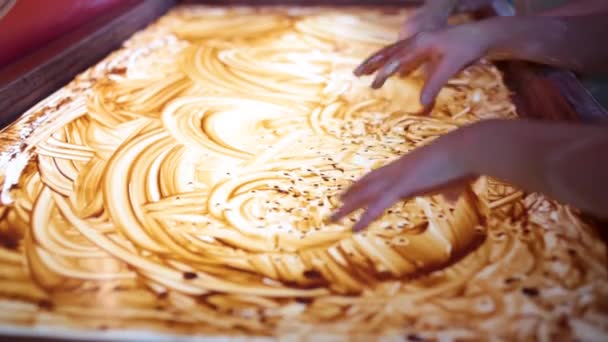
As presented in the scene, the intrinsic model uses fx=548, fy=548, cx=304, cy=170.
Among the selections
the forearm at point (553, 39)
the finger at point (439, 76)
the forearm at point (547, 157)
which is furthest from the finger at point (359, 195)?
the forearm at point (553, 39)

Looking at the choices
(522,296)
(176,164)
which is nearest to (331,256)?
(522,296)

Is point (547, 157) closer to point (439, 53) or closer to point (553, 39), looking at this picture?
point (439, 53)

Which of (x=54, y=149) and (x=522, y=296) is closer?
(x=522, y=296)

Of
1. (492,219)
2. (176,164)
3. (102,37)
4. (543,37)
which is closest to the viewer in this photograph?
(492,219)

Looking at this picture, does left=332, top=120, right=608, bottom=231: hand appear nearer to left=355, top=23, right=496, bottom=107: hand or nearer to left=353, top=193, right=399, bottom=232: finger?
left=353, top=193, right=399, bottom=232: finger

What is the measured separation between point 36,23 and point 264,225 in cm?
85

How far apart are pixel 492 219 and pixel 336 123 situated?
401 millimetres

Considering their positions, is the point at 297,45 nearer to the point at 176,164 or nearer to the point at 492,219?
the point at 176,164

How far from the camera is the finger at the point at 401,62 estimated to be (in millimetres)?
1050

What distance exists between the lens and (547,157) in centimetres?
68

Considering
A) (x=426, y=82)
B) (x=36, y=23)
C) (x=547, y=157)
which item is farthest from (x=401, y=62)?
(x=36, y=23)

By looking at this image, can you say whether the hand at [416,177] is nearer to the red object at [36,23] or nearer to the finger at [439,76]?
the finger at [439,76]

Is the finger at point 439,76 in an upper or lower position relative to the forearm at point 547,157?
upper

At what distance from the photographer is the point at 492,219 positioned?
2.77ft
